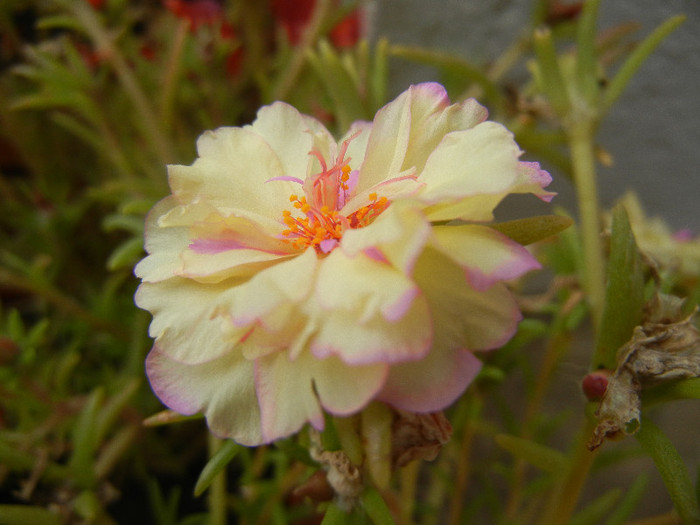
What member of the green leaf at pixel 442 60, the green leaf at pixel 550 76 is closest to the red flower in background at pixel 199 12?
the green leaf at pixel 442 60

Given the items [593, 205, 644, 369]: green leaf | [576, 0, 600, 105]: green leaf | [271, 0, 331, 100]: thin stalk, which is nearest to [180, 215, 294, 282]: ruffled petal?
[593, 205, 644, 369]: green leaf

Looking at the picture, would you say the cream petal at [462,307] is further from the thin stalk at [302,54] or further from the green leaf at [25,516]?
the thin stalk at [302,54]

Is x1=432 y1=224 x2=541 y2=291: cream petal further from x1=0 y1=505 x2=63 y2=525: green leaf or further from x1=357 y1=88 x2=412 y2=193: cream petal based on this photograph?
x1=0 y1=505 x2=63 y2=525: green leaf

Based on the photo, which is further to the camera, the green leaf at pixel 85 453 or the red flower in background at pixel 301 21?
the red flower in background at pixel 301 21

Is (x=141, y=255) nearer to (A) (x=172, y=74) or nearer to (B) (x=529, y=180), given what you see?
(A) (x=172, y=74)

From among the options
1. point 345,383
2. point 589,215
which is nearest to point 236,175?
point 345,383
